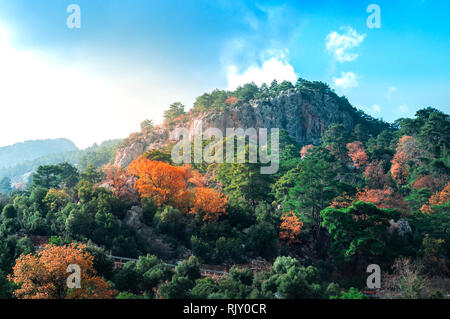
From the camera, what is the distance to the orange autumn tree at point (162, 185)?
31.5 m

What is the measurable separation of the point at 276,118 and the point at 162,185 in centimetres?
4447

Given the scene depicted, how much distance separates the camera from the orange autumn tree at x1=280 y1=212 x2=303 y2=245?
1161 inches

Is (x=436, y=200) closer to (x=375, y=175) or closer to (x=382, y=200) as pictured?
(x=382, y=200)

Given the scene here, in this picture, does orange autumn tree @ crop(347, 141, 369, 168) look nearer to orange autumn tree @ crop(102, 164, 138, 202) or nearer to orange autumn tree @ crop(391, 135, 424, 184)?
orange autumn tree @ crop(391, 135, 424, 184)

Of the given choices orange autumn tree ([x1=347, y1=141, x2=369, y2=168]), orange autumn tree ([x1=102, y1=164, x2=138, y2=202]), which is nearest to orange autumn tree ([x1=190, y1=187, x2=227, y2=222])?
orange autumn tree ([x1=102, y1=164, x2=138, y2=202])

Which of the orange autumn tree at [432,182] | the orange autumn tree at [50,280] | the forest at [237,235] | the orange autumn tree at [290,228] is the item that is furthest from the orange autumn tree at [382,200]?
the orange autumn tree at [50,280]

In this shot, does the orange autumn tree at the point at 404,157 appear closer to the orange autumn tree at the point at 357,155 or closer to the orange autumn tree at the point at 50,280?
the orange autumn tree at the point at 357,155

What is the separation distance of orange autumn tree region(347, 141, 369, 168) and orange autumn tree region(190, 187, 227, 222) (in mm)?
27730

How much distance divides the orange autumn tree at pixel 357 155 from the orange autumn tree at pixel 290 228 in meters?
24.1

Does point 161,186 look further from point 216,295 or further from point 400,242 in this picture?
point 400,242

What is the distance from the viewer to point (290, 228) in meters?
30.1

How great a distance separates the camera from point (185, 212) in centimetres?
3148

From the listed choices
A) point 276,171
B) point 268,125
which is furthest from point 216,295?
Answer: point 268,125

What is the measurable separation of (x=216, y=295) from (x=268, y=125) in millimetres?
56729
